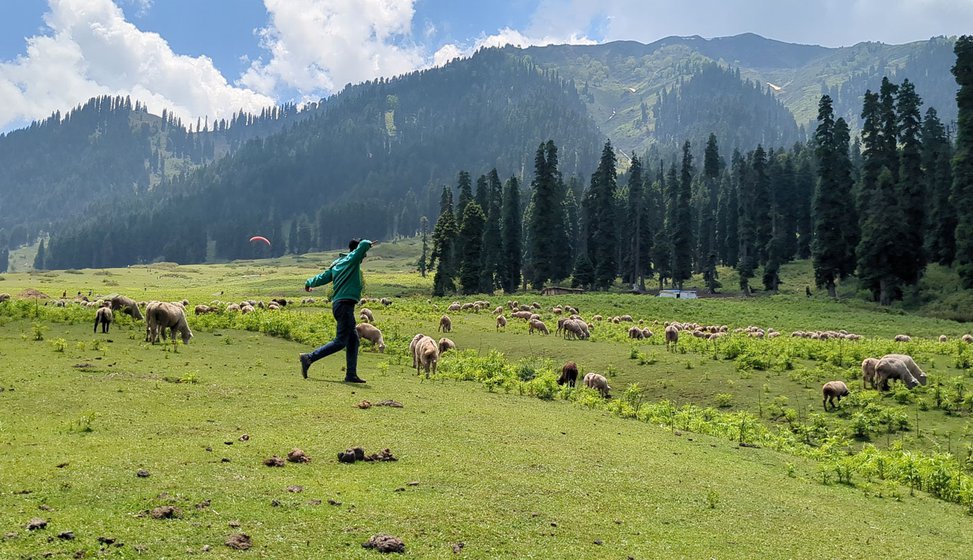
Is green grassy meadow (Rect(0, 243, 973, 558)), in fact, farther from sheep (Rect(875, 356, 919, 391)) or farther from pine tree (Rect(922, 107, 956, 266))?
pine tree (Rect(922, 107, 956, 266))

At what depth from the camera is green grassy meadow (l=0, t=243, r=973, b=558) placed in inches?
268

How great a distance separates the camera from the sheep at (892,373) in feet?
75.1

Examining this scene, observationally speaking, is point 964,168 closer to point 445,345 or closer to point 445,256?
point 445,256

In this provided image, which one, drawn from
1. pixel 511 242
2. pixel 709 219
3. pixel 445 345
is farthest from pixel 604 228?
pixel 445 345

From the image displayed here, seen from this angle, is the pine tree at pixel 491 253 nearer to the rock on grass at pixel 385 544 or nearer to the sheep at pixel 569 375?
the sheep at pixel 569 375

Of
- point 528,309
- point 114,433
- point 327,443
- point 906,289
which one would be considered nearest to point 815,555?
point 327,443

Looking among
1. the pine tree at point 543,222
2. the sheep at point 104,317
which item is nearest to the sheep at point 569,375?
the sheep at point 104,317

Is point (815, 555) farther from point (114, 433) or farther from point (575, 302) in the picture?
point (575, 302)

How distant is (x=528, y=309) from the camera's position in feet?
183

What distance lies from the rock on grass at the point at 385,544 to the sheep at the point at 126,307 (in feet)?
87.9

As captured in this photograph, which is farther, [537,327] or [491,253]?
[491,253]

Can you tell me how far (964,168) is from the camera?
5925 centimetres

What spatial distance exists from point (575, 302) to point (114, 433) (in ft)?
180

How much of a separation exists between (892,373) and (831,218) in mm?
58388
